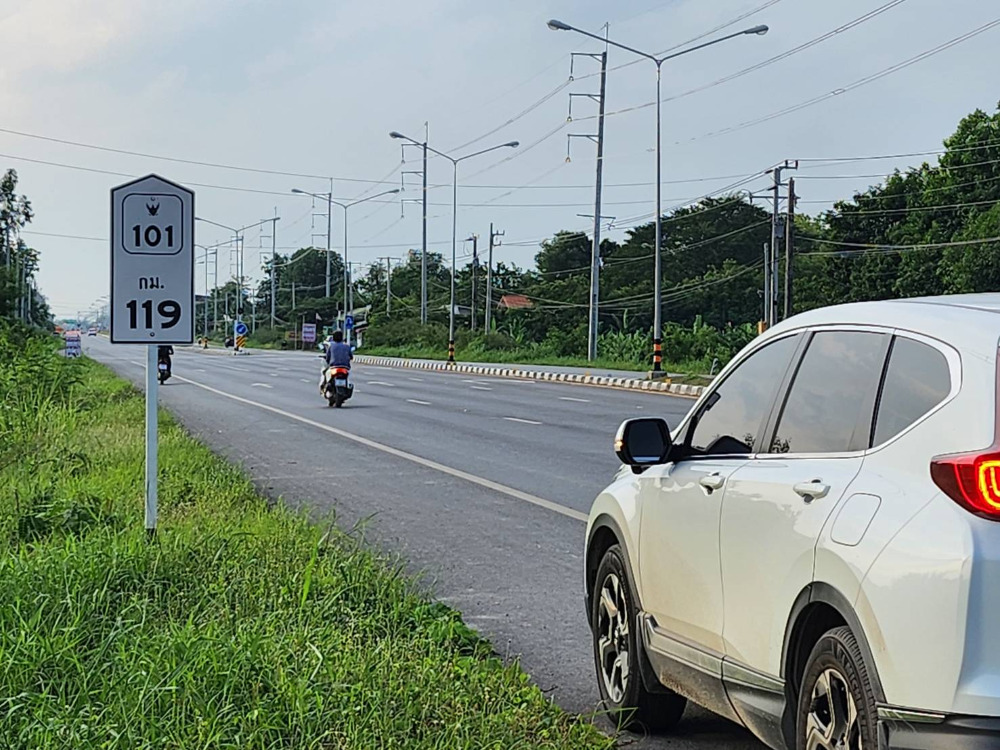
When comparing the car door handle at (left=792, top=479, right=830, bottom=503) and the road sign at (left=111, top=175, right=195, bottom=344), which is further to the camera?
the road sign at (left=111, top=175, right=195, bottom=344)

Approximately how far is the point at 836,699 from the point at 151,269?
5.57m

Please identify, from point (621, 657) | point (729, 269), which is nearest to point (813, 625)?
point (621, 657)

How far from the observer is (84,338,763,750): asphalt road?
6.86 m

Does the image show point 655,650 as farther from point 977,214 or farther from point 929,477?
point 977,214

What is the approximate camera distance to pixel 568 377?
4106 cm

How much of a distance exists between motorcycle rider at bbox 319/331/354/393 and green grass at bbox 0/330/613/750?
57.3 ft

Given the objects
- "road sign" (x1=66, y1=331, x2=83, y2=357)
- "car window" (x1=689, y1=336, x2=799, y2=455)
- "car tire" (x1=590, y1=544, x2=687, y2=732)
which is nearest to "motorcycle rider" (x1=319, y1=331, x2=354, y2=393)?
"car tire" (x1=590, y1=544, x2=687, y2=732)

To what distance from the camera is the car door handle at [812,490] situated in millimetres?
3660

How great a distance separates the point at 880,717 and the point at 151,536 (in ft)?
17.0

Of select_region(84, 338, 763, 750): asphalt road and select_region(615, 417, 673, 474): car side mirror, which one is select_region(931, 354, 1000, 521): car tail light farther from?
select_region(84, 338, 763, 750): asphalt road

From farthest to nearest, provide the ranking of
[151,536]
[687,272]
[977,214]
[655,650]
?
[687,272] → [977,214] → [151,536] → [655,650]

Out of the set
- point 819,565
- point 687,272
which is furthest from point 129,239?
point 687,272

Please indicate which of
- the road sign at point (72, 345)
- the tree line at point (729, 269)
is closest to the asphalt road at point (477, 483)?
the road sign at point (72, 345)

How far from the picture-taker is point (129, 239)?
26.1 ft
